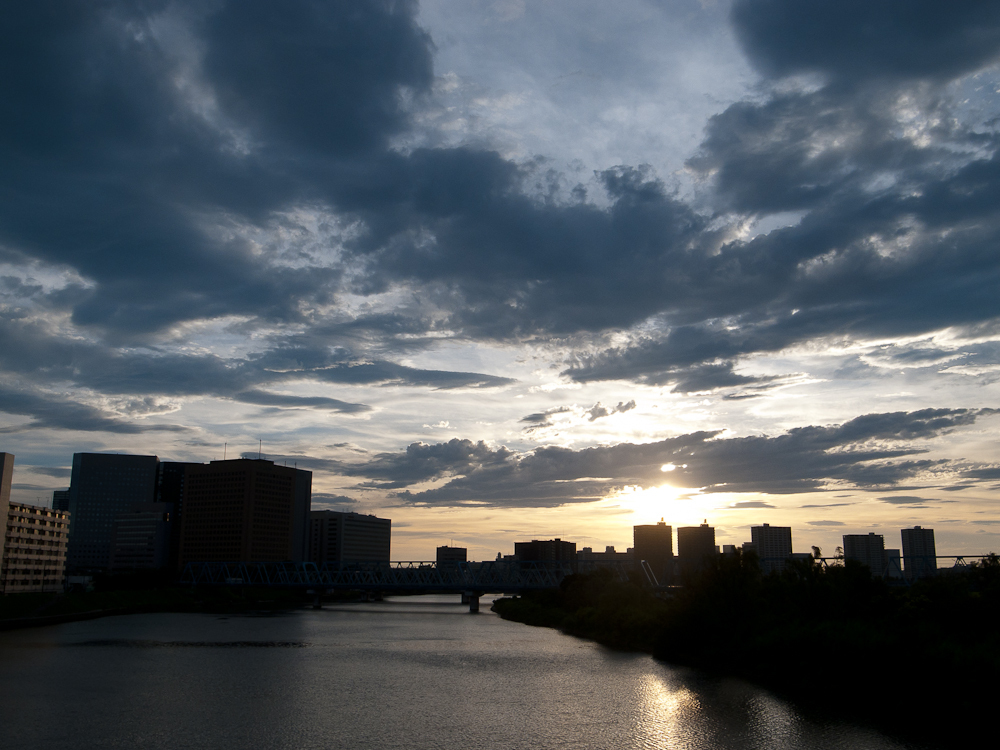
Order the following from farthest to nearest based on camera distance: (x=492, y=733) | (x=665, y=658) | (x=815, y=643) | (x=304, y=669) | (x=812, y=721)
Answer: (x=665, y=658) < (x=304, y=669) < (x=815, y=643) < (x=812, y=721) < (x=492, y=733)

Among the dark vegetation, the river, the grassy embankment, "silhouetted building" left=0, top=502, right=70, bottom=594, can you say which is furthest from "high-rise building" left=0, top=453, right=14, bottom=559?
the dark vegetation

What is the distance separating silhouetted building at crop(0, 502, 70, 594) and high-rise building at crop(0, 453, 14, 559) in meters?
3.39

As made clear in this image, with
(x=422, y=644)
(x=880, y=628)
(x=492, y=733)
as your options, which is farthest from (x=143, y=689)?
(x=880, y=628)

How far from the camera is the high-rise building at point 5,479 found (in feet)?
539

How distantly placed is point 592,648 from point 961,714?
52.4m

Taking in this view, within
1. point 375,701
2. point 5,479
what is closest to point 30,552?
point 5,479

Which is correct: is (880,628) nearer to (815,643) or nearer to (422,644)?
(815,643)

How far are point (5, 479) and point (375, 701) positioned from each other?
5803 inches

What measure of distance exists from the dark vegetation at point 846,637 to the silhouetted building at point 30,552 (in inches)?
5735

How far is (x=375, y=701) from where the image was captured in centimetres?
5422

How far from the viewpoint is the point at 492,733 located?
44.2 meters

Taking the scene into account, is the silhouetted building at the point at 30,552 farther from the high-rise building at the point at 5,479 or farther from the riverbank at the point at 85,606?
the riverbank at the point at 85,606

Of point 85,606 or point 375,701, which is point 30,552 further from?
point 375,701

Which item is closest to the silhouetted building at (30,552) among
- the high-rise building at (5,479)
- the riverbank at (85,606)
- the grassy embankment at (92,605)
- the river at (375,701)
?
the high-rise building at (5,479)
